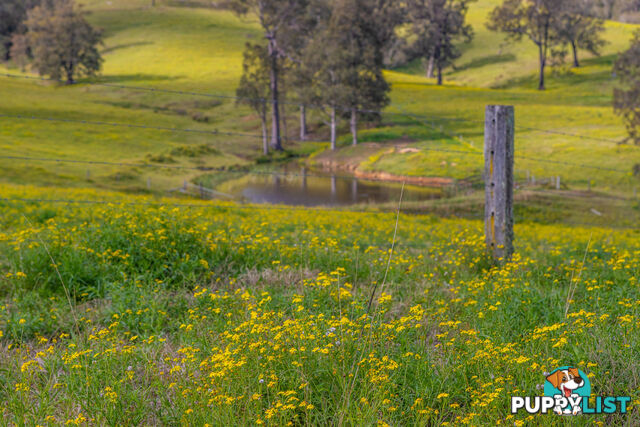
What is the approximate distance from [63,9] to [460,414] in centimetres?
11095

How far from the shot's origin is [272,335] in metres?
4.56

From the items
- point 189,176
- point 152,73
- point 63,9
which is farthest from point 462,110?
point 63,9

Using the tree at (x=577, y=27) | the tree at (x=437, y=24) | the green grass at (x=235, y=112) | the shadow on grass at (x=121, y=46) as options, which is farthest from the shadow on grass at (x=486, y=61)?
the shadow on grass at (x=121, y=46)

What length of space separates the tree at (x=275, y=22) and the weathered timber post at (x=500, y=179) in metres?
56.0

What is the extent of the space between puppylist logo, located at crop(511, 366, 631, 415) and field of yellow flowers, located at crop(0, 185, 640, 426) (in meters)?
0.08

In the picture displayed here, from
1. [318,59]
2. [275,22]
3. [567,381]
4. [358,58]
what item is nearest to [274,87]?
[318,59]

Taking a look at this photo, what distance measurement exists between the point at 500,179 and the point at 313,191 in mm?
35658

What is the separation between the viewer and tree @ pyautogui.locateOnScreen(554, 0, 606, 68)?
90750 millimetres

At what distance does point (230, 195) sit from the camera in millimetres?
38531

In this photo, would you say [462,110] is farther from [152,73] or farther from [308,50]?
[152,73]

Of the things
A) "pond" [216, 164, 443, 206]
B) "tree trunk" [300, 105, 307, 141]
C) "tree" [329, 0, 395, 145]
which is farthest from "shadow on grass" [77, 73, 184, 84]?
"pond" [216, 164, 443, 206]

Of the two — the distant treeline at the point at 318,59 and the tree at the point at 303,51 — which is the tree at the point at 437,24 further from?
the tree at the point at 303,51

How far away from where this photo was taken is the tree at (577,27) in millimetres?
90750

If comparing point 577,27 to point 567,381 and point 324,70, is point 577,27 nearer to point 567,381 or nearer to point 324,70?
point 324,70
